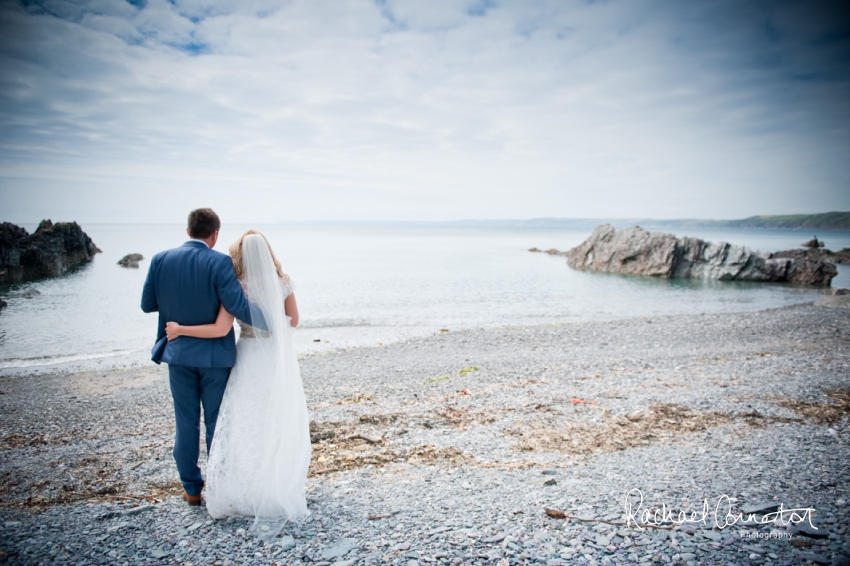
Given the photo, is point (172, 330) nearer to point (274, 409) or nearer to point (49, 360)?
point (274, 409)

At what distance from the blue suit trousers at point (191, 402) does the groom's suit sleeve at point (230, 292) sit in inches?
26.2

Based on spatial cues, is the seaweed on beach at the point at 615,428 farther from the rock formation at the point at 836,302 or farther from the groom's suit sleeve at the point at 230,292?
the rock formation at the point at 836,302

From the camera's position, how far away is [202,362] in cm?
427

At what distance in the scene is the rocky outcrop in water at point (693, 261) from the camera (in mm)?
40656

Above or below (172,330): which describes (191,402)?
below

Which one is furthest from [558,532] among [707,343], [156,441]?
[707,343]

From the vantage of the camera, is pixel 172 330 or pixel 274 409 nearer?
pixel 172 330

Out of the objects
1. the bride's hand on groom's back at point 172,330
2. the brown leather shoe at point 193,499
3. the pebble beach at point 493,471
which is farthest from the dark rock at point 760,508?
the bride's hand on groom's back at point 172,330

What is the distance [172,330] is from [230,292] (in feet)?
2.28

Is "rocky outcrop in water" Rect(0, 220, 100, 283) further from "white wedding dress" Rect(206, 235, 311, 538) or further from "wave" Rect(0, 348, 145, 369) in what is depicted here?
"white wedding dress" Rect(206, 235, 311, 538)

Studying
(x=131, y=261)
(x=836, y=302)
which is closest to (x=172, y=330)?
(x=836, y=302)

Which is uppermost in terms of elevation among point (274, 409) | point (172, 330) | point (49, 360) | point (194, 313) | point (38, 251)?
point (38, 251)

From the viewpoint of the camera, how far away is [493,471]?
5.68 metres

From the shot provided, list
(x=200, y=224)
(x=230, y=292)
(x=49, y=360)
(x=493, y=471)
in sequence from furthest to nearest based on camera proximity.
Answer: (x=49, y=360) < (x=493, y=471) < (x=200, y=224) < (x=230, y=292)
